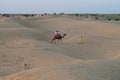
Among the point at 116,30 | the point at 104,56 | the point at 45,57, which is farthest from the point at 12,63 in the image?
the point at 116,30

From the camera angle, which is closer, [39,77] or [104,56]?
[39,77]

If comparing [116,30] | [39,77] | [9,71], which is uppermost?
[39,77]

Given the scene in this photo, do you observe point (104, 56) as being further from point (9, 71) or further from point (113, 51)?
point (9, 71)

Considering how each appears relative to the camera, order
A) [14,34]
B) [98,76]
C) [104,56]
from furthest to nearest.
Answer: [14,34] < [104,56] < [98,76]

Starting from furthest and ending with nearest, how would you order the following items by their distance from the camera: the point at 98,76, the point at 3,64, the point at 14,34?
the point at 14,34 → the point at 3,64 → the point at 98,76

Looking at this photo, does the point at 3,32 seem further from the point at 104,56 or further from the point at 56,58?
the point at 56,58

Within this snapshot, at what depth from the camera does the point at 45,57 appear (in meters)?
18.2

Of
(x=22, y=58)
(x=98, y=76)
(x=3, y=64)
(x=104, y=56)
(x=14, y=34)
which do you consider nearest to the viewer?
(x=98, y=76)

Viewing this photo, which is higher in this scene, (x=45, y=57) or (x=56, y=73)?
(x=56, y=73)

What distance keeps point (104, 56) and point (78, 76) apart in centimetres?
1186

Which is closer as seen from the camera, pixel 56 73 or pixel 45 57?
pixel 56 73

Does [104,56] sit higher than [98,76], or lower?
lower

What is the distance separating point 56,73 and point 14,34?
19.9 metres

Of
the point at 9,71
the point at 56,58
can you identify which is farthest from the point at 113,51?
the point at 9,71
